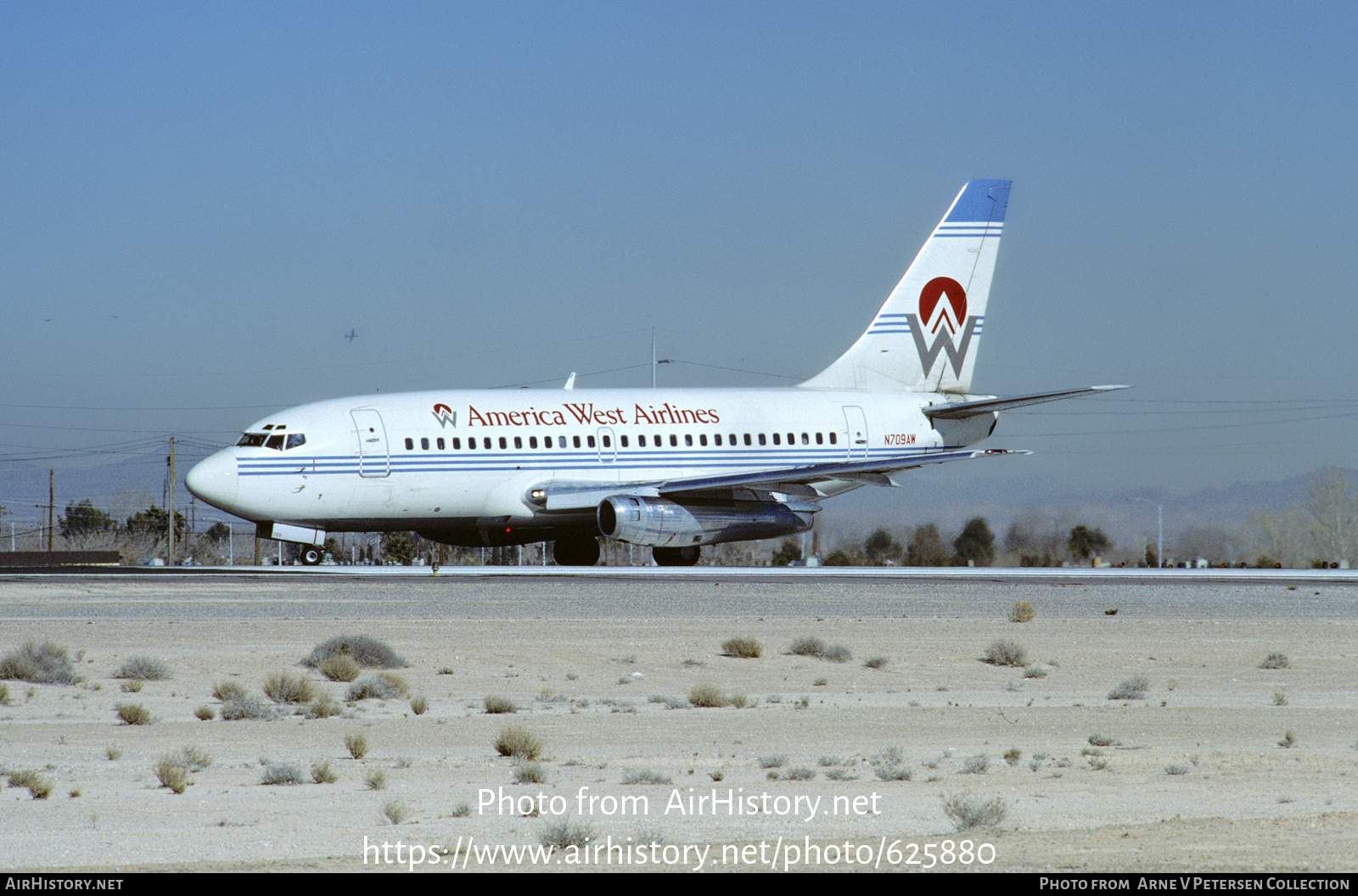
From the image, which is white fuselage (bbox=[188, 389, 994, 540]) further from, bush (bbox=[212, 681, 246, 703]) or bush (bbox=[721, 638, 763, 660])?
bush (bbox=[212, 681, 246, 703])

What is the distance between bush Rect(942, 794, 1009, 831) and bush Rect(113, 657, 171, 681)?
10327mm

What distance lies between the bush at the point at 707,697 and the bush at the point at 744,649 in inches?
154

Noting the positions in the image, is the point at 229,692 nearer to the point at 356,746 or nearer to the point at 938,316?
the point at 356,746

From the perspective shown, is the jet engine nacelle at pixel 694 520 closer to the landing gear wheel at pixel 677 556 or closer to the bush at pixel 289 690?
the landing gear wheel at pixel 677 556

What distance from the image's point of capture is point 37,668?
17.6m

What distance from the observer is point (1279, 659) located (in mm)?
20031

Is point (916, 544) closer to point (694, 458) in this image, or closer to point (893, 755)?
point (694, 458)

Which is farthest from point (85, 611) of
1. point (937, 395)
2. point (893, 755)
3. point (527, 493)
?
point (937, 395)

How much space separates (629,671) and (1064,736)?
242 inches

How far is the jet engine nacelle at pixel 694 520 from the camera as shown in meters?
37.0

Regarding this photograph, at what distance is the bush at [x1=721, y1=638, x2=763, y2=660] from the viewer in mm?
20109

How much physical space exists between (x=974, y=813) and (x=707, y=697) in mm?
6572

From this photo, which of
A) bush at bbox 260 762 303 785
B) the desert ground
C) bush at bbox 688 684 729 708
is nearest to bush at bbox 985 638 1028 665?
the desert ground

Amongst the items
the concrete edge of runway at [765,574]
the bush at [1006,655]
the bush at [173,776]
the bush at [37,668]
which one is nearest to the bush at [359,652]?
the bush at [37,668]
